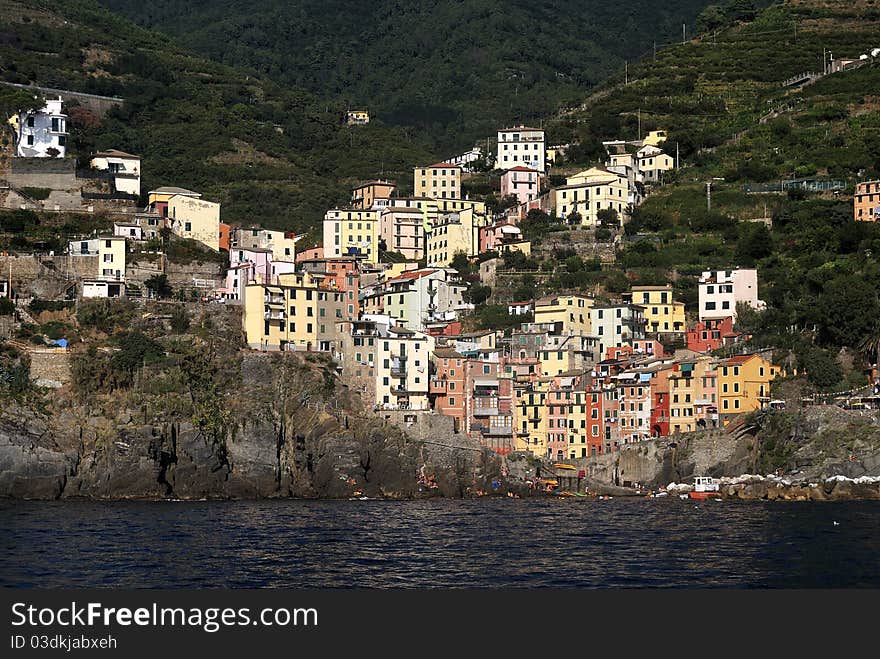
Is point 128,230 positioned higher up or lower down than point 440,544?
higher up

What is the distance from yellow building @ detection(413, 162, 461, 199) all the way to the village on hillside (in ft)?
18.0

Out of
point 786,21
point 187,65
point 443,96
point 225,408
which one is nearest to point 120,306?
point 225,408

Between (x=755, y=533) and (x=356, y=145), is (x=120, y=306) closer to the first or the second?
(x=755, y=533)

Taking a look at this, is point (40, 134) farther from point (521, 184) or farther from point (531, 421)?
point (531, 421)

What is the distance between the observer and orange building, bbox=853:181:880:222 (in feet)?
370

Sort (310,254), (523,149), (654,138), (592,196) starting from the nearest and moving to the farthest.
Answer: (310,254) < (592,196) < (523,149) < (654,138)

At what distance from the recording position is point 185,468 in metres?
88.6

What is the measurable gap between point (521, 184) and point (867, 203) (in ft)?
92.8

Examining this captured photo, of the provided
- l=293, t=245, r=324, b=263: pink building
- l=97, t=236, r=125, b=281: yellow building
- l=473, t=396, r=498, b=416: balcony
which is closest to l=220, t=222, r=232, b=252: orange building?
l=293, t=245, r=324, b=263: pink building

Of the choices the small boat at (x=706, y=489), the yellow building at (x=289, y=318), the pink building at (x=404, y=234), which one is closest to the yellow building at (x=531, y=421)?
the yellow building at (x=289, y=318)

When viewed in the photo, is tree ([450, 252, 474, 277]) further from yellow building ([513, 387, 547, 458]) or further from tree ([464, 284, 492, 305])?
yellow building ([513, 387, 547, 458])

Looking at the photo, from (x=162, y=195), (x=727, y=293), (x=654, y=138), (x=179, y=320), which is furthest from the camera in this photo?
(x=654, y=138)

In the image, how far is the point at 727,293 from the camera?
105 metres

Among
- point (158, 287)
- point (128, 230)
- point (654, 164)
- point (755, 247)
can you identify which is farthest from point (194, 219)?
point (654, 164)
